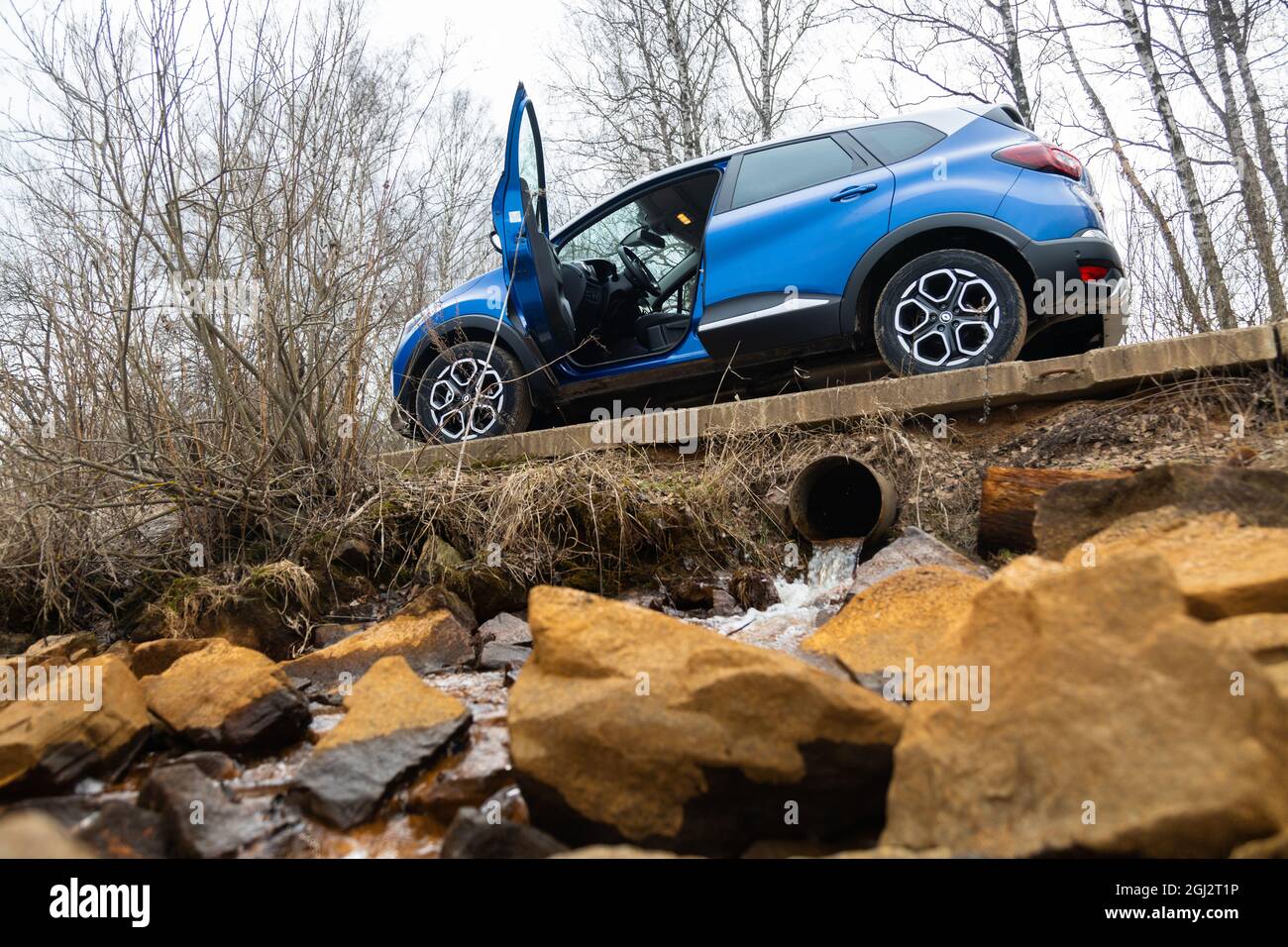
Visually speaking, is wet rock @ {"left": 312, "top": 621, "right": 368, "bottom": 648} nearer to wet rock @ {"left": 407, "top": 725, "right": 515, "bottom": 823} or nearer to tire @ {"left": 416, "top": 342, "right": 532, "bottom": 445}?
tire @ {"left": 416, "top": 342, "right": 532, "bottom": 445}

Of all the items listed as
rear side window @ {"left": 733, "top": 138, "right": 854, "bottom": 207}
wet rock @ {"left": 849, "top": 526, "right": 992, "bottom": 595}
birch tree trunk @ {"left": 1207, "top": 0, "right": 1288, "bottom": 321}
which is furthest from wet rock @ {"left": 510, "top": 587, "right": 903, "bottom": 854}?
birch tree trunk @ {"left": 1207, "top": 0, "right": 1288, "bottom": 321}

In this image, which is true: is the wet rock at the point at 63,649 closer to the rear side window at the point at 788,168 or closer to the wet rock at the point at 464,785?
the wet rock at the point at 464,785

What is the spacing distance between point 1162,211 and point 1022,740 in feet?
29.5

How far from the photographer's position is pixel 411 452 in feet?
16.4

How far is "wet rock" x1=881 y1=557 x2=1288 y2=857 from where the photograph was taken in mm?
1385

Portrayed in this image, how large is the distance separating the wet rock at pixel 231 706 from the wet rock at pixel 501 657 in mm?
750

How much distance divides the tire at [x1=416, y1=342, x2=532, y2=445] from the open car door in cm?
30

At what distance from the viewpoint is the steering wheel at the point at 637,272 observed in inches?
234

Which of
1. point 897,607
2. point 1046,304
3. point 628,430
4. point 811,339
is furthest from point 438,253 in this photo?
point 897,607

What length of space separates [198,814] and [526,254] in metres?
3.85

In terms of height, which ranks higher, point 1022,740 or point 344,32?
point 344,32

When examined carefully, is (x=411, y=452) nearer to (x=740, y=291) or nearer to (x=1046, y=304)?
(x=740, y=291)

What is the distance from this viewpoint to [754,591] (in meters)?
4.00

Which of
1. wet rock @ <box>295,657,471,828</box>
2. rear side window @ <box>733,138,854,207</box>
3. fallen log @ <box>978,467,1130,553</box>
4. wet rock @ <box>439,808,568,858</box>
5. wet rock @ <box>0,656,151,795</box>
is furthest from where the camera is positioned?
rear side window @ <box>733,138,854,207</box>
